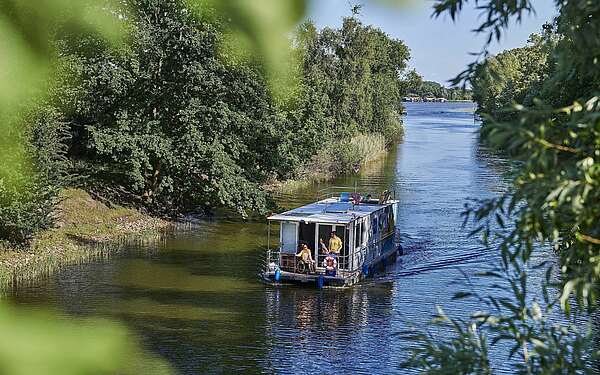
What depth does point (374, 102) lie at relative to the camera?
191ft

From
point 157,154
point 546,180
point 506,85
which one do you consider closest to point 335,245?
point 157,154

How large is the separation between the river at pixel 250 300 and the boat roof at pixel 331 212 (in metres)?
1.77

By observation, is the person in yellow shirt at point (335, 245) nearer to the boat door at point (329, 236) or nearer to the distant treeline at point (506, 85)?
the boat door at point (329, 236)

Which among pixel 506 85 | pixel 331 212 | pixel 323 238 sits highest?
pixel 506 85

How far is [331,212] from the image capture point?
23.0m

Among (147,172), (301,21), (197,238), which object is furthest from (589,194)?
(147,172)

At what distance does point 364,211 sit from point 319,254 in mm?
2518

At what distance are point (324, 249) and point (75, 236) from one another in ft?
26.6

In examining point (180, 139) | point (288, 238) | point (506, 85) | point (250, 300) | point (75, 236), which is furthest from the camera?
point (180, 139)

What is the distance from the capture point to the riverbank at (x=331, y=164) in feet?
128

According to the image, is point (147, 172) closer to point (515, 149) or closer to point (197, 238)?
point (197, 238)

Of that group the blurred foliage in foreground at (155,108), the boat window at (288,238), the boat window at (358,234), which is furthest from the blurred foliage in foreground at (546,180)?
the boat window at (358,234)

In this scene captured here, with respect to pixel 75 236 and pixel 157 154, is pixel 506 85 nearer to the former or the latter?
pixel 75 236

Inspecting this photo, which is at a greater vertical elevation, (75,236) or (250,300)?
(75,236)
